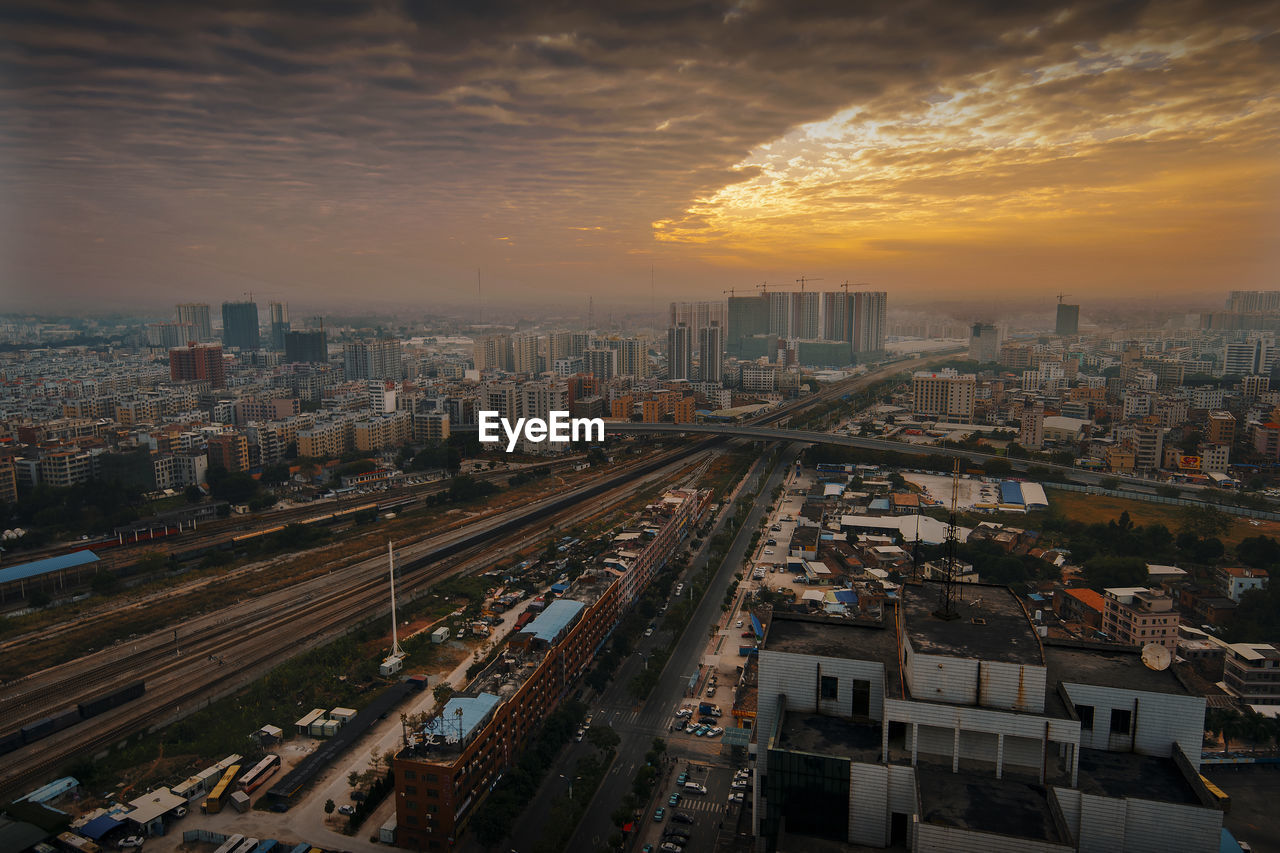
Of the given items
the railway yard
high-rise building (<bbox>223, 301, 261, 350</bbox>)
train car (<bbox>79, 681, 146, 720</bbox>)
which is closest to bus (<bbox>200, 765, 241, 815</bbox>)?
the railway yard

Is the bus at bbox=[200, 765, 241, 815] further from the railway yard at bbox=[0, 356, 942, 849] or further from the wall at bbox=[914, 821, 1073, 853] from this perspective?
the wall at bbox=[914, 821, 1073, 853]

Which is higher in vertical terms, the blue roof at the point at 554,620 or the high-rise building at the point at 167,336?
the high-rise building at the point at 167,336

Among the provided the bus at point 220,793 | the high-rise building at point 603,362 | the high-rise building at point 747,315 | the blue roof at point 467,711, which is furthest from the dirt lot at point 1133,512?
the high-rise building at point 747,315

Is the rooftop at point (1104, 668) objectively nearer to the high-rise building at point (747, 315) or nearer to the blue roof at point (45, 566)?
the blue roof at point (45, 566)

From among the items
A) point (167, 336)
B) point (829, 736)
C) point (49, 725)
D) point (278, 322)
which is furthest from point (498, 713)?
point (278, 322)
